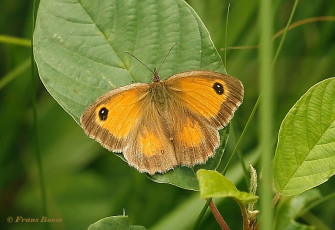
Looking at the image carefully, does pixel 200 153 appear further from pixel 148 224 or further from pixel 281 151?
pixel 148 224

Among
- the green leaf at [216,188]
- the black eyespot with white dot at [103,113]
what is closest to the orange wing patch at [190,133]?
the black eyespot with white dot at [103,113]

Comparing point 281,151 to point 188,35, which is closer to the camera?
point 281,151

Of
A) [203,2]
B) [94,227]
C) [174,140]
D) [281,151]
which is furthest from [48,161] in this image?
[281,151]

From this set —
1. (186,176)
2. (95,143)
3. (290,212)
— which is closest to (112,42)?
(186,176)

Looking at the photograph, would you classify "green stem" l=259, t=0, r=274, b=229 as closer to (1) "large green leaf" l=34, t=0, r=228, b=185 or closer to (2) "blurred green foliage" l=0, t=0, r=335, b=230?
(1) "large green leaf" l=34, t=0, r=228, b=185

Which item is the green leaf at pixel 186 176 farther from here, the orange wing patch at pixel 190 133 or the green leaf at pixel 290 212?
the green leaf at pixel 290 212

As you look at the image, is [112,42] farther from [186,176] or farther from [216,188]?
[216,188]

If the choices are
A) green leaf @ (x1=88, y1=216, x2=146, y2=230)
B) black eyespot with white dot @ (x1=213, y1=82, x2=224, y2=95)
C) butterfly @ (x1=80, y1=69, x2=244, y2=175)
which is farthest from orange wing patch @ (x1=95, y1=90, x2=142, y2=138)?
green leaf @ (x1=88, y1=216, x2=146, y2=230)
